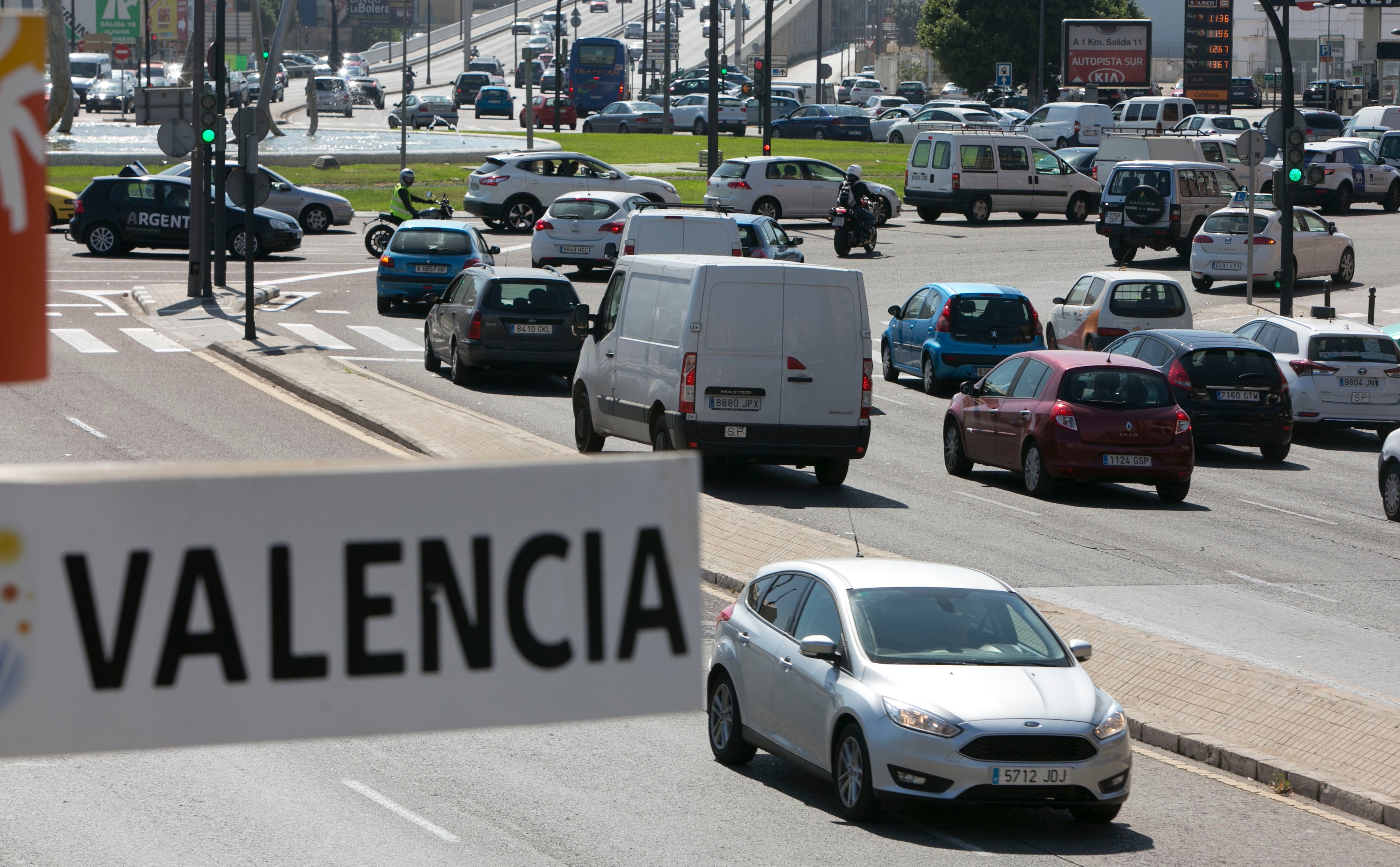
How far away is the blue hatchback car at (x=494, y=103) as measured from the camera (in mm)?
88750

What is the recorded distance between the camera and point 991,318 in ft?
86.3

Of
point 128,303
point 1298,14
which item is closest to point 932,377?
point 128,303

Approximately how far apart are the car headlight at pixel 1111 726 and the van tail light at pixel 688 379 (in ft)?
29.0

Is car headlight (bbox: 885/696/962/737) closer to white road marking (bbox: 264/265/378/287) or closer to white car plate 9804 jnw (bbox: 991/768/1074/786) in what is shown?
white car plate 9804 jnw (bbox: 991/768/1074/786)

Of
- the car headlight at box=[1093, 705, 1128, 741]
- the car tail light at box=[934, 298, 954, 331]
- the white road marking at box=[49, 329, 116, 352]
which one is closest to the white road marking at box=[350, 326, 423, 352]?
the white road marking at box=[49, 329, 116, 352]

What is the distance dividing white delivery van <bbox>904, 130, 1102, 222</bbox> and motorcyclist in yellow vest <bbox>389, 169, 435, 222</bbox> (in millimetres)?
14520

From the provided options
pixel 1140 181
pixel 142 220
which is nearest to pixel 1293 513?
pixel 1140 181

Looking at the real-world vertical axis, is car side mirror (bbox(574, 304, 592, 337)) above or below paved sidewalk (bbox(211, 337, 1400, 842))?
above

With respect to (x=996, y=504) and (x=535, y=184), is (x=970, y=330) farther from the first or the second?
(x=535, y=184)

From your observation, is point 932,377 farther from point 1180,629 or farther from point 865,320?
point 1180,629

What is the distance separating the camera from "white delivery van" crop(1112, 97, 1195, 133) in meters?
66.6

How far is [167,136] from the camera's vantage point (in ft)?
101

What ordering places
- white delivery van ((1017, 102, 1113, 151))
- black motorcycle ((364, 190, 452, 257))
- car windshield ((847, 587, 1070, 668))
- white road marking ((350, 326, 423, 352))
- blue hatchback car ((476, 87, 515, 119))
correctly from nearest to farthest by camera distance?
1. car windshield ((847, 587, 1070, 668))
2. white road marking ((350, 326, 423, 352))
3. black motorcycle ((364, 190, 452, 257))
4. white delivery van ((1017, 102, 1113, 151))
5. blue hatchback car ((476, 87, 515, 119))

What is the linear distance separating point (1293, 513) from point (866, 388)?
16.2 ft
